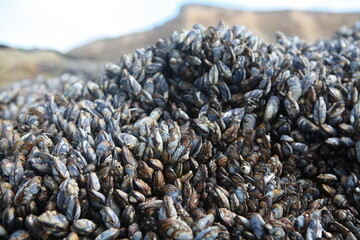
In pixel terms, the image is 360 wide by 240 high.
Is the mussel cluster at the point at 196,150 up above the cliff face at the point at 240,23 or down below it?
above

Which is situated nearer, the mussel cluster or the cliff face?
the mussel cluster

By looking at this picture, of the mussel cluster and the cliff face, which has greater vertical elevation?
the mussel cluster

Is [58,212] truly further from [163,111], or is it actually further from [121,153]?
[163,111]

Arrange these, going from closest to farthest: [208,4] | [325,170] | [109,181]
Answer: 1. [109,181]
2. [325,170]
3. [208,4]

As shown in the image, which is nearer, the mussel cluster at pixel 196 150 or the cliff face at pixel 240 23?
the mussel cluster at pixel 196 150

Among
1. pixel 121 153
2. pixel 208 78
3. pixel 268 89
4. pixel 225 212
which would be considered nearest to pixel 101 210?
pixel 121 153
